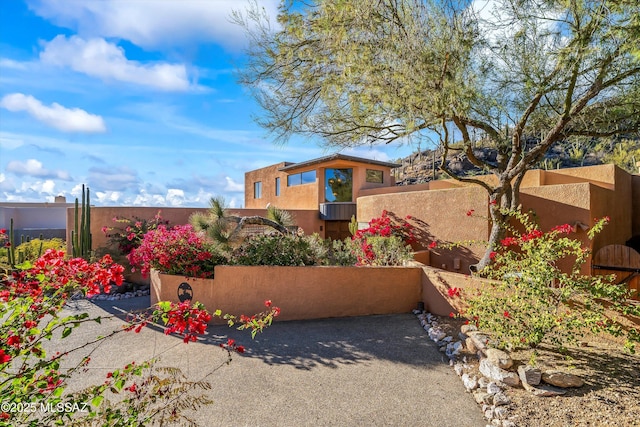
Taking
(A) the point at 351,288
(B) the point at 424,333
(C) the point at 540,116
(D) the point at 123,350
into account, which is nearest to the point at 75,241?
(D) the point at 123,350

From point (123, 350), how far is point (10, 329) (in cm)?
467

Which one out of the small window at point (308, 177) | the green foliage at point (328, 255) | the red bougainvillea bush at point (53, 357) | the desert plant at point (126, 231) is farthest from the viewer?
the small window at point (308, 177)

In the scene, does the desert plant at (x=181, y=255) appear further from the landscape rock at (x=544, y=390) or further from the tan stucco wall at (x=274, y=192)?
the tan stucco wall at (x=274, y=192)

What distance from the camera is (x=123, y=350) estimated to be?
21.8 ft

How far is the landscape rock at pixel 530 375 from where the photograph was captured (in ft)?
15.6

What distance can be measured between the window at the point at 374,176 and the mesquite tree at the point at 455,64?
1243 centimetres

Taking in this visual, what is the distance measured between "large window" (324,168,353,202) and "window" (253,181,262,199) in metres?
9.41

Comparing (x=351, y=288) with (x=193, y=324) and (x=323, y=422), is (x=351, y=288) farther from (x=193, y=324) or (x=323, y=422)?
(x=193, y=324)

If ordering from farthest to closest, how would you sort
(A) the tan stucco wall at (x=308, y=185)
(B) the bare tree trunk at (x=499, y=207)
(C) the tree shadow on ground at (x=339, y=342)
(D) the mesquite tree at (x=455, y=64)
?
(A) the tan stucco wall at (x=308, y=185), (B) the bare tree trunk at (x=499, y=207), (D) the mesquite tree at (x=455, y=64), (C) the tree shadow on ground at (x=339, y=342)

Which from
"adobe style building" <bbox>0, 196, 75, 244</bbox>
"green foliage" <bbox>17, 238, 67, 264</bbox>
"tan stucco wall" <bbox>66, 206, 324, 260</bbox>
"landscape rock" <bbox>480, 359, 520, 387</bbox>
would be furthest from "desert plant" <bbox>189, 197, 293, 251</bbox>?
"adobe style building" <bbox>0, 196, 75, 244</bbox>

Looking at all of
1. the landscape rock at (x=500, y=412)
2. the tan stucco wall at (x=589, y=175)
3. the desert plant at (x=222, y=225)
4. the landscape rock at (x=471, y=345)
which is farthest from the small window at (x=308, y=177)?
the landscape rock at (x=500, y=412)

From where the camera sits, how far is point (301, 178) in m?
23.7

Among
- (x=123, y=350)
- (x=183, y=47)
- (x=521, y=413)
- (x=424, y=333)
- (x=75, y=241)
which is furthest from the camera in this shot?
(x=75, y=241)

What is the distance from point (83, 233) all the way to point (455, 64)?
14.3 m
